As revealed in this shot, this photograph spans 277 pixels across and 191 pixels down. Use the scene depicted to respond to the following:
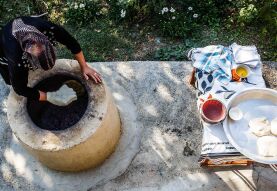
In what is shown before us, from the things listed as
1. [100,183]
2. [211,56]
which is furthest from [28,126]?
[211,56]

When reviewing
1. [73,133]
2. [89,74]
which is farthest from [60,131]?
[89,74]

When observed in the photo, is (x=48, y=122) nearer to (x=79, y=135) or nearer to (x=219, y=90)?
(x=79, y=135)

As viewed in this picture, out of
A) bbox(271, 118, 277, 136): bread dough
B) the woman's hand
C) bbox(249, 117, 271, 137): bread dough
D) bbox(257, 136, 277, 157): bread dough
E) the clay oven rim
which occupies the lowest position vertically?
the clay oven rim

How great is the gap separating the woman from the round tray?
1.51m

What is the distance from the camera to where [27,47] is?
299cm

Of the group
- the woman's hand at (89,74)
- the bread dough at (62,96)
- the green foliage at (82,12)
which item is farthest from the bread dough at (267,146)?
the green foliage at (82,12)

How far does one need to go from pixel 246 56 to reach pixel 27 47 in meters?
2.13

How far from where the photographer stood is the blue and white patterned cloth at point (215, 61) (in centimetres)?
390

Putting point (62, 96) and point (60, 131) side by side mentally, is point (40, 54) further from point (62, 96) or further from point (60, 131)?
point (60, 131)

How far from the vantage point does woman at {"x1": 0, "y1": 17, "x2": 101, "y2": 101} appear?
3.00 m

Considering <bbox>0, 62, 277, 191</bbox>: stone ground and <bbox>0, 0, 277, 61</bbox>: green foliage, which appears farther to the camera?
<bbox>0, 0, 277, 61</bbox>: green foliage

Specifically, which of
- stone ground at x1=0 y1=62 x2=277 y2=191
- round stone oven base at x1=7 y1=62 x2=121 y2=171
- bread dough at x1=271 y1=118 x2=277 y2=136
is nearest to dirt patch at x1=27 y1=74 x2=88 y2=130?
round stone oven base at x1=7 y1=62 x2=121 y2=171

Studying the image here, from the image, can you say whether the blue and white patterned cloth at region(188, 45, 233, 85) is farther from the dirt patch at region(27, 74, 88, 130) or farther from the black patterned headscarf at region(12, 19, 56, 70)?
the black patterned headscarf at region(12, 19, 56, 70)

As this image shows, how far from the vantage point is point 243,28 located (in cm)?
496
